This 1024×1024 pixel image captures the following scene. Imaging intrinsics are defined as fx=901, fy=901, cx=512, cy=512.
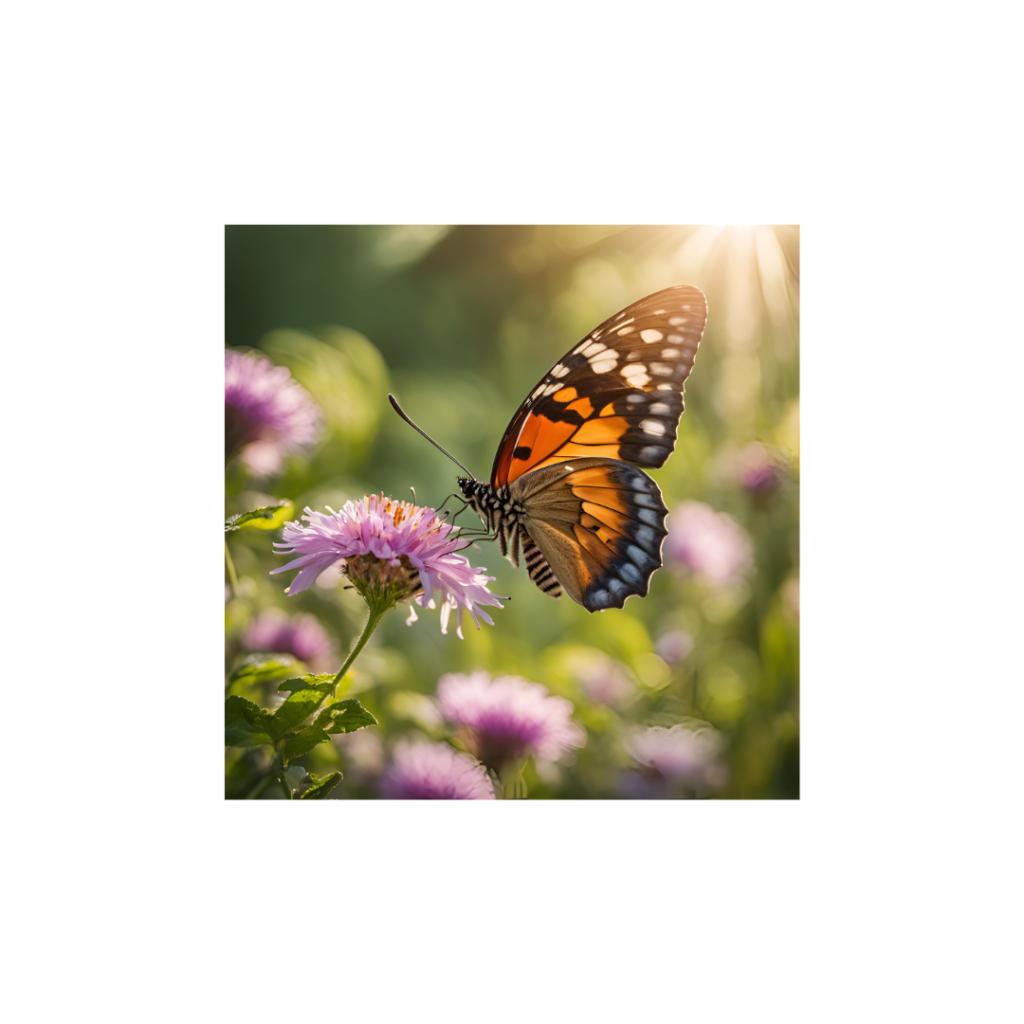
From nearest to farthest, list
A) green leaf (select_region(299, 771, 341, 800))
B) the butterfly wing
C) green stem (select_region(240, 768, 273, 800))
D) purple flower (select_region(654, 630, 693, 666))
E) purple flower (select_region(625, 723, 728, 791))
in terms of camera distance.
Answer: green leaf (select_region(299, 771, 341, 800)), green stem (select_region(240, 768, 273, 800)), the butterfly wing, purple flower (select_region(625, 723, 728, 791)), purple flower (select_region(654, 630, 693, 666))

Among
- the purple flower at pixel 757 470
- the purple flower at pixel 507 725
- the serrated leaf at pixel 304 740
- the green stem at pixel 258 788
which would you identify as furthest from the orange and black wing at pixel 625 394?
the green stem at pixel 258 788

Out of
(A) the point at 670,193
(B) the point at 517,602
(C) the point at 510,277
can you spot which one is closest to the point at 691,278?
(A) the point at 670,193

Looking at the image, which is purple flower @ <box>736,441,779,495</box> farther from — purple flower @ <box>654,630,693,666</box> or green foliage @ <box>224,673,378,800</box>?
green foliage @ <box>224,673,378,800</box>

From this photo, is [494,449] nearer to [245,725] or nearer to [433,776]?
[433,776]

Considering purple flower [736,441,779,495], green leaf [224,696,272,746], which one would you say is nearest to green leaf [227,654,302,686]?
green leaf [224,696,272,746]

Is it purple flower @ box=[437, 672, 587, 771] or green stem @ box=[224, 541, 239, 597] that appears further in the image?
purple flower @ box=[437, 672, 587, 771]

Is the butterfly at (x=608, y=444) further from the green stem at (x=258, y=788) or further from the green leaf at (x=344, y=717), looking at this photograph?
the green stem at (x=258, y=788)
